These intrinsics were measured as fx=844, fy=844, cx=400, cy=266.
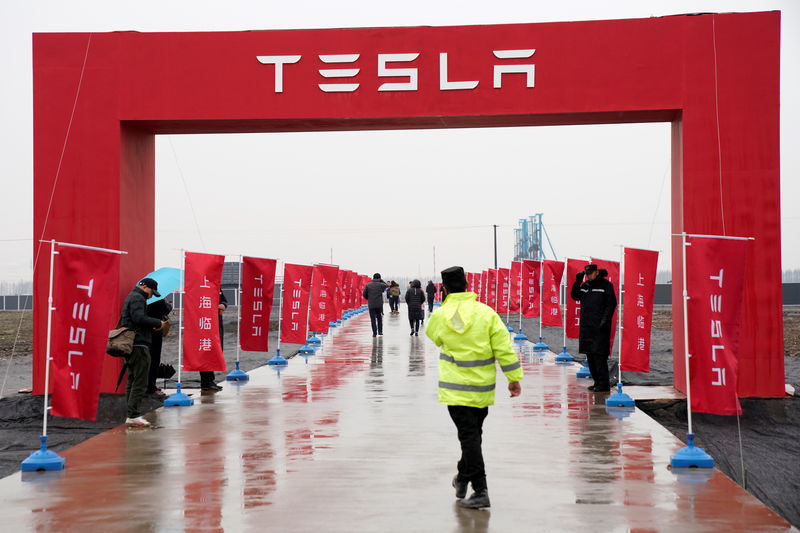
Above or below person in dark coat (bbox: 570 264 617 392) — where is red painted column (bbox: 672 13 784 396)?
above

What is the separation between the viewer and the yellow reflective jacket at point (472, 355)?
5527mm

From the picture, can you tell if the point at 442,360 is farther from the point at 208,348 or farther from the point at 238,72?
the point at 238,72

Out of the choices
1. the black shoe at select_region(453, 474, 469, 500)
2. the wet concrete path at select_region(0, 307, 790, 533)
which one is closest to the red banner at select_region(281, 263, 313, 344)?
the wet concrete path at select_region(0, 307, 790, 533)

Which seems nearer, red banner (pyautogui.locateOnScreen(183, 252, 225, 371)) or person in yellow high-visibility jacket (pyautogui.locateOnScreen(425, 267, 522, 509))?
person in yellow high-visibility jacket (pyautogui.locateOnScreen(425, 267, 522, 509))

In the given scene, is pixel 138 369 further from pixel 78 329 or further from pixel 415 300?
pixel 415 300

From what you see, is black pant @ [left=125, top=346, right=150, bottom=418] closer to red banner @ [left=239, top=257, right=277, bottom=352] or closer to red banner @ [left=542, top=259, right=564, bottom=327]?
red banner @ [left=239, top=257, right=277, bottom=352]

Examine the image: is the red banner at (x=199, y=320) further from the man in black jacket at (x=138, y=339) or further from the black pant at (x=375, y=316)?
the black pant at (x=375, y=316)

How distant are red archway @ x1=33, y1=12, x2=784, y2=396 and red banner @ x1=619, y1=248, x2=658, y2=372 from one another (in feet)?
4.71

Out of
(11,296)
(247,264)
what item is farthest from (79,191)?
(11,296)

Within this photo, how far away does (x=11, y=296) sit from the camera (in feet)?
228

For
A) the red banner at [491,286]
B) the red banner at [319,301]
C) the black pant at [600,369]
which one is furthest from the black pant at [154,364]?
the red banner at [491,286]

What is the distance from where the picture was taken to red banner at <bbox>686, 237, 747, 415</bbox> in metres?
7.19

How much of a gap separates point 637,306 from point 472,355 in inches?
231

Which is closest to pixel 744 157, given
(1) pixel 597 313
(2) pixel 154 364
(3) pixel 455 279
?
(1) pixel 597 313
